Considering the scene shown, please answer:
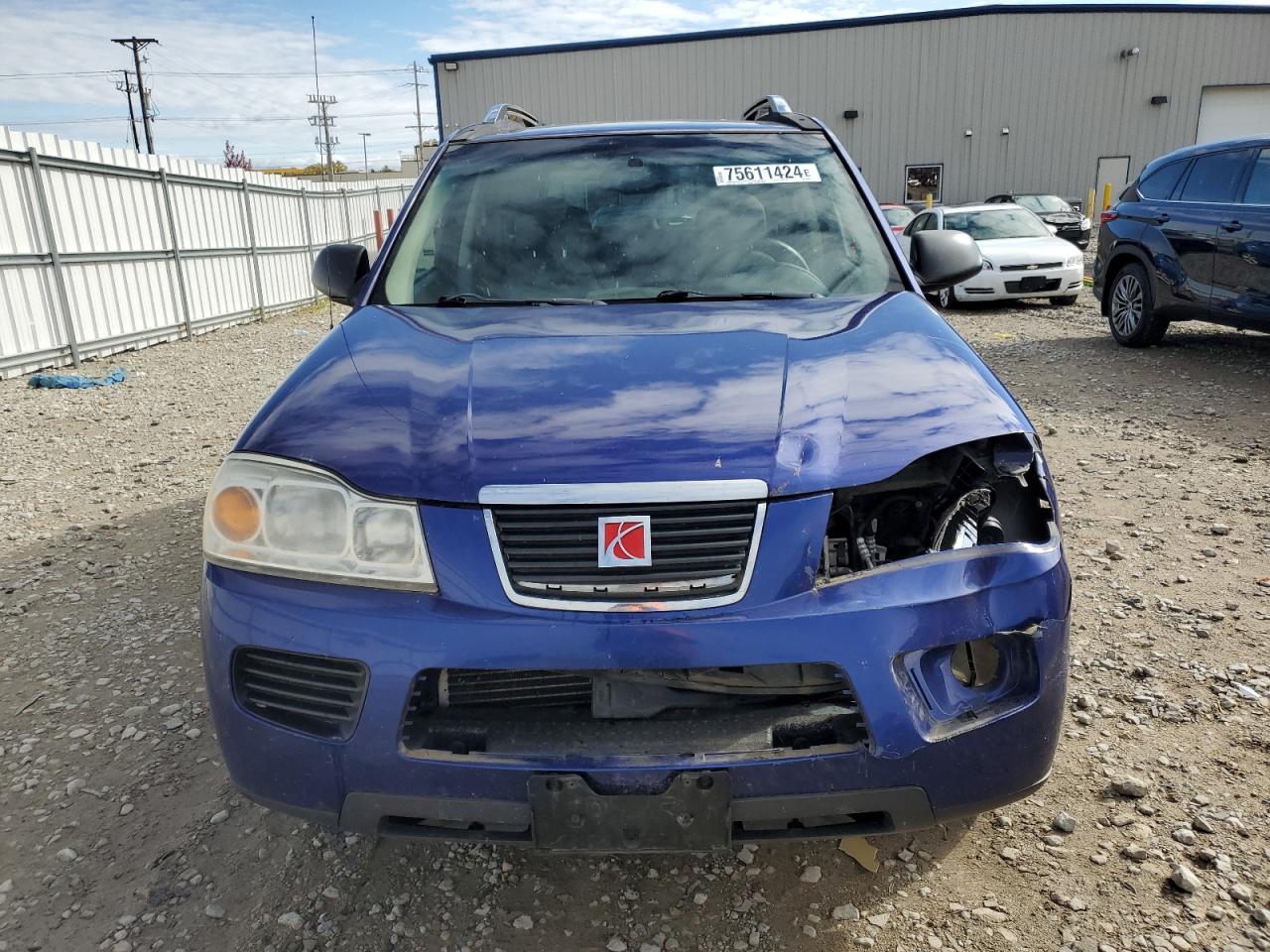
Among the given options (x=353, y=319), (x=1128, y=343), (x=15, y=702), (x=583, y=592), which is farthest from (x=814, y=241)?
(x=1128, y=343)

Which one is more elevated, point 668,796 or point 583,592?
point 583,592

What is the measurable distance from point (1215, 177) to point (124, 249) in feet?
A: 37.6

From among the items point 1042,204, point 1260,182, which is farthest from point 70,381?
point 1042,204

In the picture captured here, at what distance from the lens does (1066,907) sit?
193 centimetres

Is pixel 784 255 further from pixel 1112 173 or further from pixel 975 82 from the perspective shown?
pixel 1112 173

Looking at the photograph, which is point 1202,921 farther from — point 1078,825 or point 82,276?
point 82,276

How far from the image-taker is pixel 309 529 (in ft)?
5.54

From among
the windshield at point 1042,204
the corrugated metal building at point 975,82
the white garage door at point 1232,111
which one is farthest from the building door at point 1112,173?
the windshield at point 1042,204

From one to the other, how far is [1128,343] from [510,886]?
333 inches

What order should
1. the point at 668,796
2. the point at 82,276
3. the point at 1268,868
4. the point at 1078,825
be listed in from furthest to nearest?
the point at 82,276, the point at 1078,825, the point at 1268,868, the point at 668,796

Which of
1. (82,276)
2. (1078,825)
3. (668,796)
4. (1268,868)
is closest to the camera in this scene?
(668,796)

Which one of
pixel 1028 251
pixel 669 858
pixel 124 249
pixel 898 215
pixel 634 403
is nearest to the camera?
pixel 634 403

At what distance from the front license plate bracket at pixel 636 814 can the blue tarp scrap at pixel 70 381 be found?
9106 mm

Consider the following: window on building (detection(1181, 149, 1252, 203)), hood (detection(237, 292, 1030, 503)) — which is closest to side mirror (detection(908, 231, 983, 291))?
hood (detection(237, 292, 1030, 503))
